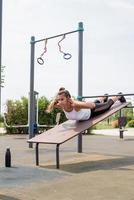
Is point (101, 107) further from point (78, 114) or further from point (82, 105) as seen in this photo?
point (82, 105)

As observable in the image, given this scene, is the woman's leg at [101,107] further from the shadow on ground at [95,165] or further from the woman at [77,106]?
the shadow on ground at [95,165]

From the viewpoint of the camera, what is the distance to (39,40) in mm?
15883

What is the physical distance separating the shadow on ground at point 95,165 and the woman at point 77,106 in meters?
1.18

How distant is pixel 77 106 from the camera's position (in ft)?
38.4

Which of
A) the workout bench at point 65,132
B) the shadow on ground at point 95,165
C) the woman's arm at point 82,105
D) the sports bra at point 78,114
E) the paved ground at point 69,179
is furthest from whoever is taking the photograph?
the sports bra at point 78,114

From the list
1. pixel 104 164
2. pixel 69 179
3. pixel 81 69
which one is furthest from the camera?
pixel 81 69

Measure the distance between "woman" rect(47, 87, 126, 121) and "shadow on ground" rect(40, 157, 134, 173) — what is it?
118 cm

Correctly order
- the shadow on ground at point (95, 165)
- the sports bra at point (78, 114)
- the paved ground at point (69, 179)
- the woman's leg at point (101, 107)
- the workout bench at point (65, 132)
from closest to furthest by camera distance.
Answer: the paved ground at point (69, 179) → the shadow on ground at point (95, 165) → the workout bench at point (65, 132) → the sports bra at point (78, 114) → the woman's leg at point (101, 107)

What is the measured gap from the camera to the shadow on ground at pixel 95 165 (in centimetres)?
1021

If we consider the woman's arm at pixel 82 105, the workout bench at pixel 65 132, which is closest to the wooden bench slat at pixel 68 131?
the workout bench at pixel 65 132

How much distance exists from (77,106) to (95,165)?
5.01ft

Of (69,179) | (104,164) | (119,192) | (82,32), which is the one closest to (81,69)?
(82,32)

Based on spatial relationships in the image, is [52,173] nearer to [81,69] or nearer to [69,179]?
[69,179]

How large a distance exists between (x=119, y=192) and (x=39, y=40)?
30.1 ft
